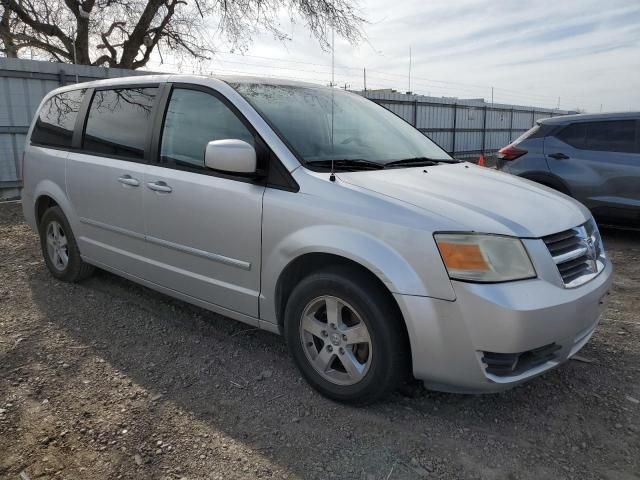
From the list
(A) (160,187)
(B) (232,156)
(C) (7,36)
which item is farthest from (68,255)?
(C) (7,36)

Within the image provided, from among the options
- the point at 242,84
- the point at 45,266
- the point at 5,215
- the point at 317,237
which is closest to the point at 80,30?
the point at 5,215

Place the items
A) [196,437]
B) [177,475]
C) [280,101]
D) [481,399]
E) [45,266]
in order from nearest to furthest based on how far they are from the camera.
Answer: [177,475] → [196,437] → [481,399] → [280,101] → [45,266]

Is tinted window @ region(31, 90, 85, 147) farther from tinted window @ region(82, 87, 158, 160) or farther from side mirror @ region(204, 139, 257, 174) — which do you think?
side mirror @ region(204, 139, 257, 174)

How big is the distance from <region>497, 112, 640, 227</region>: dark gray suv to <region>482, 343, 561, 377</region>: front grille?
445 cm

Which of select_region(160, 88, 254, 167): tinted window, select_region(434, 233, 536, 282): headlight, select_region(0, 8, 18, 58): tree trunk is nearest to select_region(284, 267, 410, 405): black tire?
select_region(434, 233, 536, 282): headlight

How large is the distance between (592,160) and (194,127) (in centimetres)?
504

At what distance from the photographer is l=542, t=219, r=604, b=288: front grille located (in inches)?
97.2

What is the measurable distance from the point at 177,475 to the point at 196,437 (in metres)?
0.27

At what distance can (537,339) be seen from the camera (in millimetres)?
2289

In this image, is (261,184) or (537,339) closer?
(537,339)

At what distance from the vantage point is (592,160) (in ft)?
20.5

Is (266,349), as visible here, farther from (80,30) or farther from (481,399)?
(80,30)

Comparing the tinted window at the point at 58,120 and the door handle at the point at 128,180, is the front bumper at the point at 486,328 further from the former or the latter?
the tinted window at the point at 58,120

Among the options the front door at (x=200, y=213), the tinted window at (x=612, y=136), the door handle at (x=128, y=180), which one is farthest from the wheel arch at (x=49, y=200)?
the tinted window at (x=612, y=136)
